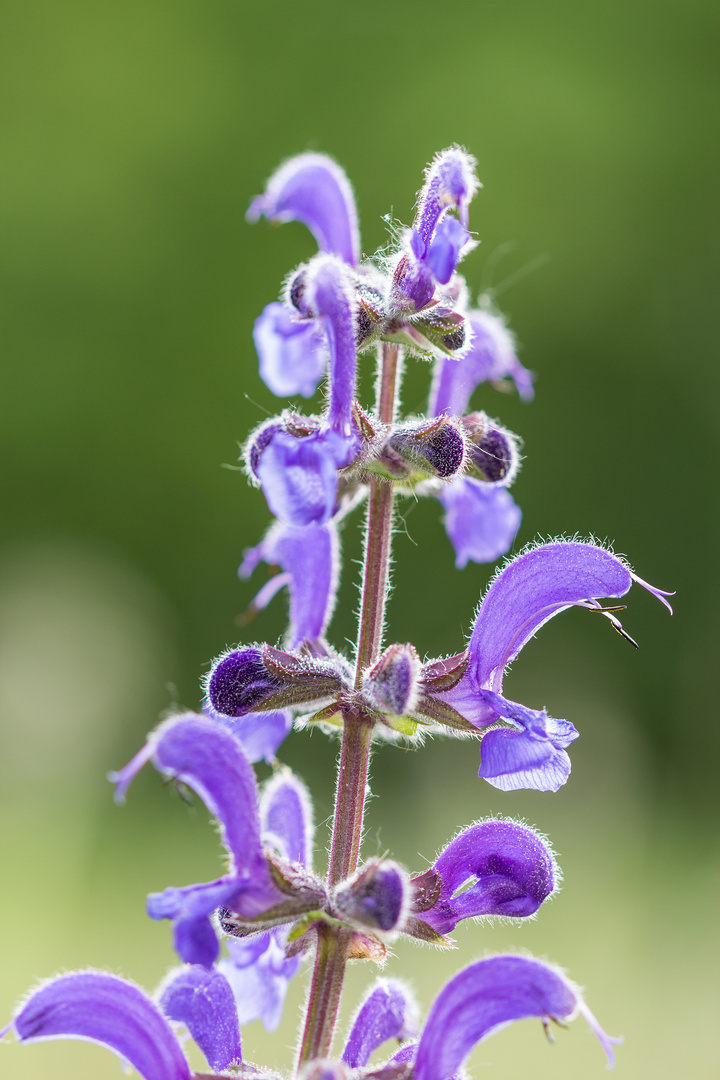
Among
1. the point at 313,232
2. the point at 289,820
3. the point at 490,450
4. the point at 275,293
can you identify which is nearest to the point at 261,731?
the point at 289,820

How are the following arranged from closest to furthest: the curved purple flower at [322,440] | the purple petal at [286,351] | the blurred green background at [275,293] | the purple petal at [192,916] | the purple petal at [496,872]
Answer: the purple petal at [192,916]
the curved purple flower at [322,440]
the purple petal at [496,872]
the purple petal at [286,351]
the blurred green background at [275,293]

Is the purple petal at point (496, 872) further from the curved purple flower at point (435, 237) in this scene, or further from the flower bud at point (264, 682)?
the curved purple flower at point (435, 237)

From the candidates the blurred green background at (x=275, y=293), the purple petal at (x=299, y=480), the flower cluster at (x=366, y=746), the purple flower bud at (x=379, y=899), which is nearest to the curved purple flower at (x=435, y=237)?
the flower cluster at (x=366, y=746)

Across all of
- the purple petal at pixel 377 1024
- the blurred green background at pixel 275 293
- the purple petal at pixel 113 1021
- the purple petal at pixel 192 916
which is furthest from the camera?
the blurred green background at pixel 275 293

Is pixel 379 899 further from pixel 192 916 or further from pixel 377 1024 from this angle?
pixel 377 1024

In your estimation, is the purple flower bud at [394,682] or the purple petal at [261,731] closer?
the purple flower bud at [394,682]
